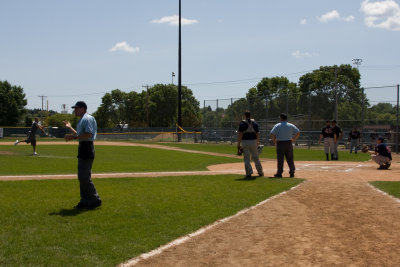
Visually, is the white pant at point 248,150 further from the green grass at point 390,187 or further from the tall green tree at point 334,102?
the tall green tree at point 334,102

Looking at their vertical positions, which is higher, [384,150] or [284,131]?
[284,131]

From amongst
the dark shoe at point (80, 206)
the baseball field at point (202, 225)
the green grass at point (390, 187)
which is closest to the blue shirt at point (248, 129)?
the baseball field at point (202, 225)

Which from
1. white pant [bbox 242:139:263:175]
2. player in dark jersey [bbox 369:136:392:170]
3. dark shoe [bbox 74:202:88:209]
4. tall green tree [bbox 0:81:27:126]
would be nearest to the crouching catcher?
player in dark jersey [bbox 369:136:392:170]

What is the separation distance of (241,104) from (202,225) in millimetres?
32919

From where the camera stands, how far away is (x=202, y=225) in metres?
6.27

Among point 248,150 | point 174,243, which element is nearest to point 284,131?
point 248,150

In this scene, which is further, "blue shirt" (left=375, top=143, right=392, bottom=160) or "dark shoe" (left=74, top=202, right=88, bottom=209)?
"blue shirt" (left=375, top=143, right=392, bottom=160)

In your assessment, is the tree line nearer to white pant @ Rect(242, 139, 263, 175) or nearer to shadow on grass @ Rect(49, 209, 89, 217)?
white pant @ Rect(242, 139, 263, 175)

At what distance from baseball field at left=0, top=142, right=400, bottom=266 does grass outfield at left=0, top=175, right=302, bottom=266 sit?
0.05 ft

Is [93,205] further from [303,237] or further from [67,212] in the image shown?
[303,237]

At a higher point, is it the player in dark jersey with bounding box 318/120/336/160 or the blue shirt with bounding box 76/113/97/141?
the blue shirt with bounding box 76/113/97/141

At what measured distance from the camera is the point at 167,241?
215 inches

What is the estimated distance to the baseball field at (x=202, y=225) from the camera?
485 centimetres

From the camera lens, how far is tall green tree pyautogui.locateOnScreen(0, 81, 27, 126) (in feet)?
269
